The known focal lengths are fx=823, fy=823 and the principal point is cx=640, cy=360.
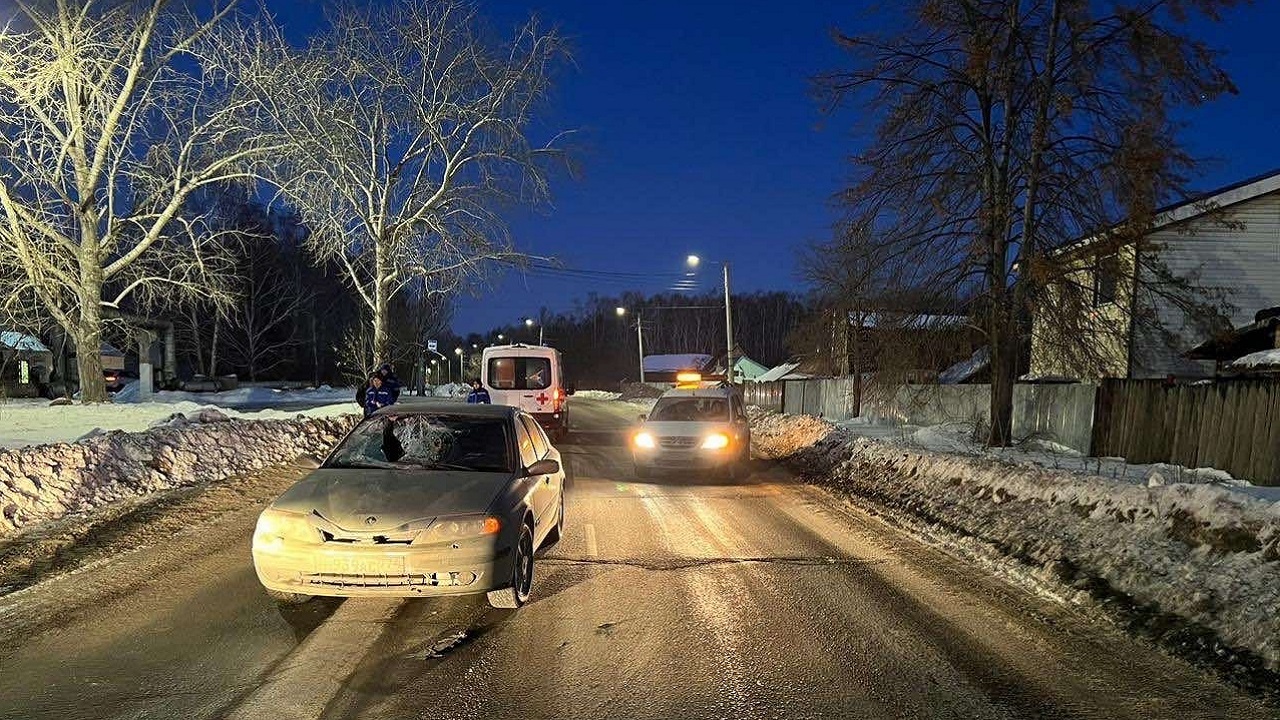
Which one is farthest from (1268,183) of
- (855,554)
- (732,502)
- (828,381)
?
(855,554)

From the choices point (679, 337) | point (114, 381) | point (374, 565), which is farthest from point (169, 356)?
point (679, 337)

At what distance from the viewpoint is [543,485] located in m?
7.06

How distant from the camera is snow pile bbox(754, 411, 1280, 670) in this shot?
18.8 ft

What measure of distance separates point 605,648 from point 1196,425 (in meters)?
10.7

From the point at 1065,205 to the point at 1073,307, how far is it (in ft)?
6.18

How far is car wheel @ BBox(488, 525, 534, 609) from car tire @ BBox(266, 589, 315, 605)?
1.25m

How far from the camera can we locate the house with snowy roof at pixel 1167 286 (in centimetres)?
1377

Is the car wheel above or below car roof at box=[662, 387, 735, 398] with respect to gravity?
below

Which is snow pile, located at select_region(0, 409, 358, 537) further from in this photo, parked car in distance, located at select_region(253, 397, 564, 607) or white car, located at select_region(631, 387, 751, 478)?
white car, located at select_region(631, 387, 751, 478)

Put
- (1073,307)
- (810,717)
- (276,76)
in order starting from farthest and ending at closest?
(276,76)
(1073,307)
(810,717)

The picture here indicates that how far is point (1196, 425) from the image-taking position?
11859 millimetres

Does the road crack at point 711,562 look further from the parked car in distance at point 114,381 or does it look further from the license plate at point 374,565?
the parked car in distance at point 114,381

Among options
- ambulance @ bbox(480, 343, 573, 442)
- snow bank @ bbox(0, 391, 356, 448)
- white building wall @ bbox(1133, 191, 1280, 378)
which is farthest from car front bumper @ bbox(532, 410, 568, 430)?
white building wall @ bbox(1133, 191, 1280, 378)

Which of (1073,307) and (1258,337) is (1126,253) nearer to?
(1073,307)
